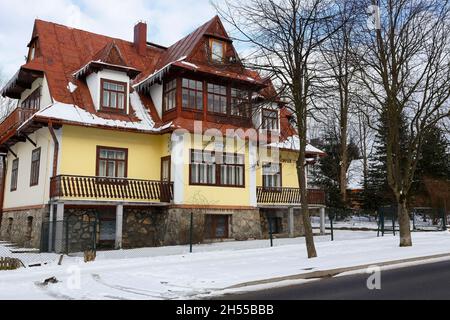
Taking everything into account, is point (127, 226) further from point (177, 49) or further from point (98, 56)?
point (177, 49)

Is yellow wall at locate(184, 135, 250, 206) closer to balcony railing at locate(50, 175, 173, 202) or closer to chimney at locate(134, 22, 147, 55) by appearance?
balcony railing at locate(50, 175, 173, 202)

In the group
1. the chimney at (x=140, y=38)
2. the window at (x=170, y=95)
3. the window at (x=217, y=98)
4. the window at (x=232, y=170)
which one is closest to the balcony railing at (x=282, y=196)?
the window at (x=232, y=170)

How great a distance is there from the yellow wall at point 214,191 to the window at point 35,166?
661cm

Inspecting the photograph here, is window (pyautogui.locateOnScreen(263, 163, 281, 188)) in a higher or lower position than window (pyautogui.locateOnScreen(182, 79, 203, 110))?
lower

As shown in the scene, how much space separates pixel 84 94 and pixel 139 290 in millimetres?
13523

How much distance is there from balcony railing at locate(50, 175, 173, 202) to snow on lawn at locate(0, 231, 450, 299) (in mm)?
2850

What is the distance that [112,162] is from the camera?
2094 cm

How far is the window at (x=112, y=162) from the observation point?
67.4 feet

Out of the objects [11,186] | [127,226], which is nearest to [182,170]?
[127,226]

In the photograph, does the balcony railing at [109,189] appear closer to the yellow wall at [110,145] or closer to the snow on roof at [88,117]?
the yellow wall at [110,145]

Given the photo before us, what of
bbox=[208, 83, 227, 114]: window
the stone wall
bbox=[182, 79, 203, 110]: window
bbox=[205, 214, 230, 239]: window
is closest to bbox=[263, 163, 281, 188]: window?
bbox=[205, 214, 230, 239]: window

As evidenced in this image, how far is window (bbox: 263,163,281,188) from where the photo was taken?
82.0 ft

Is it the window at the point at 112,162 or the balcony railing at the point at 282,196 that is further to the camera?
the balcony railing at the point at 282,196

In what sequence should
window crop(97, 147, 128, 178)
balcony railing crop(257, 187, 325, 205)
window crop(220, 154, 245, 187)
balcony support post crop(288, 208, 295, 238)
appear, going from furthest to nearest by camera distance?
balcony support post crop(288, 208, 295, 238), balcony railing crop(257, 187, 325, 205), window crop(220, 154, 245, 187), window crop(97, 147, 128, 178)
